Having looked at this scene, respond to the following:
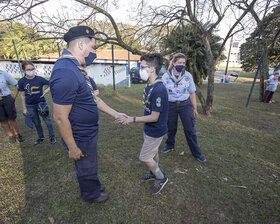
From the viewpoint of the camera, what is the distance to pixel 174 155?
11.9 feet

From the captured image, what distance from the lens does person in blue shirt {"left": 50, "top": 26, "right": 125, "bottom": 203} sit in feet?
4.88

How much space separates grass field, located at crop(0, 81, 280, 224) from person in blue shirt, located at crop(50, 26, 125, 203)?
1.94ft

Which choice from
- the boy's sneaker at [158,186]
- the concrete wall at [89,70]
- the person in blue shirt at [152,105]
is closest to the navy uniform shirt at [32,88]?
the person in blue shirt at [152,105]

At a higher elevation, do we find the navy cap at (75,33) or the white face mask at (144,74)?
the navy cap at (75,33)

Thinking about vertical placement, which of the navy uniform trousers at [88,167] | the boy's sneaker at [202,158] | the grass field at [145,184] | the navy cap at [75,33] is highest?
the navy cap at [75,33]

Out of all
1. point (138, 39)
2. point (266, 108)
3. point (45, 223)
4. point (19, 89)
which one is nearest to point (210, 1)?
point (138, 39)

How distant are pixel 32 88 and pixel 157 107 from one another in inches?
125

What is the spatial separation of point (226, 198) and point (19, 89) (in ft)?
15.7

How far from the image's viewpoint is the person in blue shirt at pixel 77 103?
1.49 metres

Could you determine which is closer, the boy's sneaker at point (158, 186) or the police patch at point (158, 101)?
the police patch at point (158, 101)

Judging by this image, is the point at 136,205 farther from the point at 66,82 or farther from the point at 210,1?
the point at 210,1

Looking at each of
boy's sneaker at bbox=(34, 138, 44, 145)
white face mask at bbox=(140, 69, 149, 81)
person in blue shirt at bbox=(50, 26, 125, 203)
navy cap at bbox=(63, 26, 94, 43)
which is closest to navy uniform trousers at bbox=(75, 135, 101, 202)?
person in blue shirt at bbox=(50, 26, 125, 203)

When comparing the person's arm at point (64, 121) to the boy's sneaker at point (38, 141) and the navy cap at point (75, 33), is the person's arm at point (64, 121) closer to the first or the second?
the navy cap at point (75, 33)

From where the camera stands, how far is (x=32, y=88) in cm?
361
